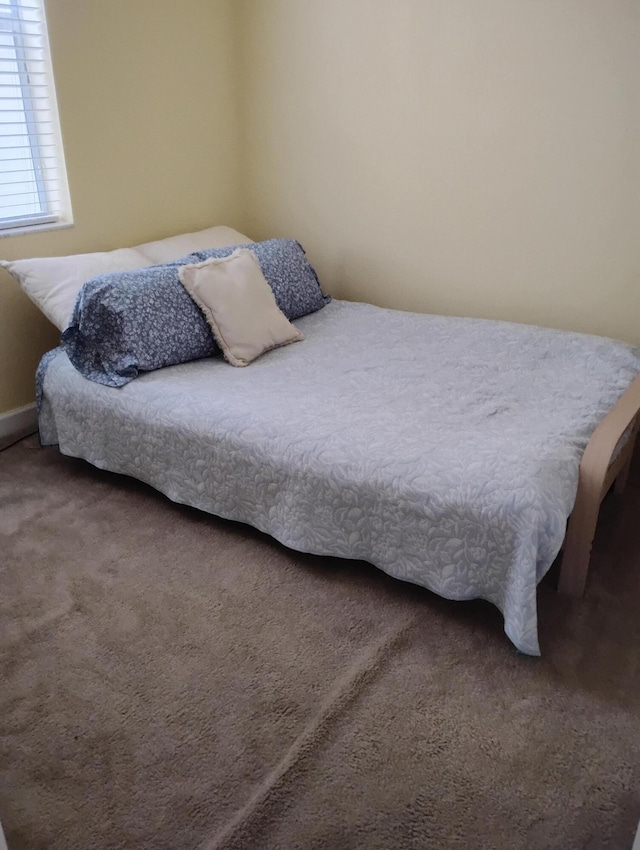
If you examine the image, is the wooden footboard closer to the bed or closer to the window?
the bed

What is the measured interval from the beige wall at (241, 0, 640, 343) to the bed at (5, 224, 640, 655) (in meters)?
0.36

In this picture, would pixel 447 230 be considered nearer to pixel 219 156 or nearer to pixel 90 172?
pixel 219 156

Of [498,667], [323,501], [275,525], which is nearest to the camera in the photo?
[498,667]

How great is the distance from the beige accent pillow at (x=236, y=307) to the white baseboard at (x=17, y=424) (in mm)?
975

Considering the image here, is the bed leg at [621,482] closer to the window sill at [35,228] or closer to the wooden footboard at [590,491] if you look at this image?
the wooden footboard at [590,491]

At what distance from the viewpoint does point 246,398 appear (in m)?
2.29

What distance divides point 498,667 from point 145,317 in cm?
165

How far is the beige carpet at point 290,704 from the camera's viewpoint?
4.61 ft

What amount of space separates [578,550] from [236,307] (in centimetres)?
148

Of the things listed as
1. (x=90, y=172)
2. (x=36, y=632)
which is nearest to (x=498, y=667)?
(x=36, y=632)

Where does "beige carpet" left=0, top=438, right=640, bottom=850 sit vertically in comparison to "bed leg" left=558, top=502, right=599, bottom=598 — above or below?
below

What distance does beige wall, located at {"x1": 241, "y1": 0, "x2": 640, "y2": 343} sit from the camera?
2.69m

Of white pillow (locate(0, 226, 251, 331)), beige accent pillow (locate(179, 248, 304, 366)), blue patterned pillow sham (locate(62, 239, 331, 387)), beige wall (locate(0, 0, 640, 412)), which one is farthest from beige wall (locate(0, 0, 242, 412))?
beige accent pillow (locate(179, 248, 304, 366))

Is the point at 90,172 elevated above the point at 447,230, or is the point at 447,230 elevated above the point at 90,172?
the point at 90,172
